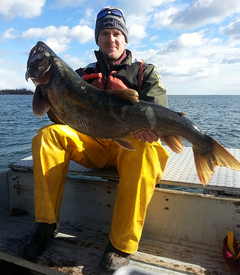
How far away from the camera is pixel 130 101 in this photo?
263 centimetres

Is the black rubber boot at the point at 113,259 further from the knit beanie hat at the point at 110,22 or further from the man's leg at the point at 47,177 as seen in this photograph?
the knit beanie hat at the point at 110,22

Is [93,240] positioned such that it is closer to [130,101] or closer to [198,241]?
[198,241]

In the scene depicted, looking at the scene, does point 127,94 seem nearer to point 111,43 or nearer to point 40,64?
point 40,64

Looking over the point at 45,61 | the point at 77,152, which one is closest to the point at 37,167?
the point at 77,152

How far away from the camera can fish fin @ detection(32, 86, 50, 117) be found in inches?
108

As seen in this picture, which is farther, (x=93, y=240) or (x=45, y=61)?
(x=93, y=240)

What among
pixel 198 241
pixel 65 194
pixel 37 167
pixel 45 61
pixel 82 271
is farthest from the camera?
pixel 65 194

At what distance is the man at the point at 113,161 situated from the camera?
263 centimetres

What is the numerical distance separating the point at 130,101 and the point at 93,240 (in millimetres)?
1829

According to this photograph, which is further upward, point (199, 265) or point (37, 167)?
point (37, 167)

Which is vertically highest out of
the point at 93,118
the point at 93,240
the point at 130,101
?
the point at 130,101

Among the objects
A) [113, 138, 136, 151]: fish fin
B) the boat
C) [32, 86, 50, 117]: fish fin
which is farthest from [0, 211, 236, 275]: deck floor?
[32, 86, 50, 117]: fish fin

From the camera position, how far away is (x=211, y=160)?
271cm

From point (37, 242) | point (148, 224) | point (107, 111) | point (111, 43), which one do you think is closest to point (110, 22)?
point (111, 43)
